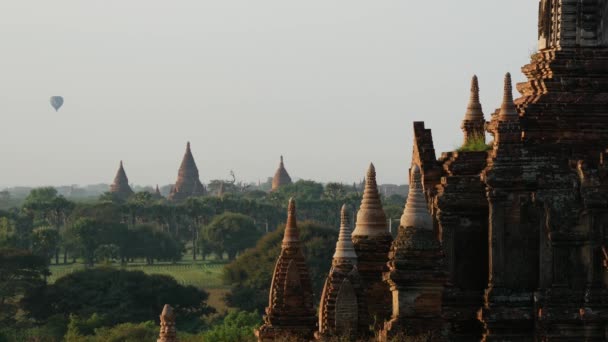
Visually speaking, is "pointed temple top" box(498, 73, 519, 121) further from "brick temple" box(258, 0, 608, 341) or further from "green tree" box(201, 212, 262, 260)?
"green tree" box(201, 212, 262, 260)

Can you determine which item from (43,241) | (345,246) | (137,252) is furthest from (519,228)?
(137,252)

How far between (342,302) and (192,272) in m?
109

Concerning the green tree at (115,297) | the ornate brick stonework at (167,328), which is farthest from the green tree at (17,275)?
the ornate brick stonework at (167,328)

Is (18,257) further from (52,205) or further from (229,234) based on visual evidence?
(52,205)

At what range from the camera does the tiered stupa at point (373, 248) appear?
29078 mm

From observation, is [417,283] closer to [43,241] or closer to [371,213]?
[371,213]

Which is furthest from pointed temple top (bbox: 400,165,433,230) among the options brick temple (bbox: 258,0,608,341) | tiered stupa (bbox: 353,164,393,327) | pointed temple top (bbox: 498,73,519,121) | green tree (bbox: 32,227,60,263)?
green tree (bbox: 32,227,60,263)

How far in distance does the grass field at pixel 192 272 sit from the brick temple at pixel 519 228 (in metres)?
76.0

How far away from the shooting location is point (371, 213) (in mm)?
30344

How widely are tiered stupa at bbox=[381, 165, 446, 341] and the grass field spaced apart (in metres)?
77.9

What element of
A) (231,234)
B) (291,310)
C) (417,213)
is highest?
(231,234)

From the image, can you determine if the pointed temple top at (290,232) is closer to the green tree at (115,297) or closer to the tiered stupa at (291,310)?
the tiered stupa at (291,310)

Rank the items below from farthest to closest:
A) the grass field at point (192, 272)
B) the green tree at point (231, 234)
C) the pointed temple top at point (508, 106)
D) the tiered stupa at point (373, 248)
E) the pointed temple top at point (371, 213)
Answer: the green tree at point (231, 234), the grass field at point (192, 272), the pointed temple top at point (371, 213), the tiered stupa at point (373, 248), the pointed temple top at point (508, 106)

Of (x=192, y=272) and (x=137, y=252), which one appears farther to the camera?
(x=137, y=252)
